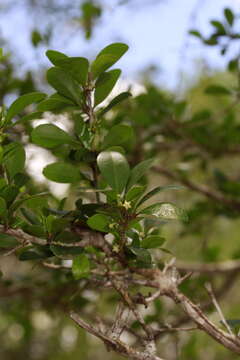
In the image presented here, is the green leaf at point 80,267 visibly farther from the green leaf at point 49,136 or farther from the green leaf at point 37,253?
the green leaf at point 49,136

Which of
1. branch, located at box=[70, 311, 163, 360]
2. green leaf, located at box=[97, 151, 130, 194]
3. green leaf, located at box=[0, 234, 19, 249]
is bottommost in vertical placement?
branch, located at box=[70, 311, 163, 360]

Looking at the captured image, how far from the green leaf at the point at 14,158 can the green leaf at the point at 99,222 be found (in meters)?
0.16

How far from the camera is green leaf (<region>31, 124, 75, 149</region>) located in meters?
0.72

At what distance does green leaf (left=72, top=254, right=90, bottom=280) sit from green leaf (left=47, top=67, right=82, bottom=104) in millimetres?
243

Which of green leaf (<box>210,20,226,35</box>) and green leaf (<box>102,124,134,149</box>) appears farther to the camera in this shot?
green leaf (<box>210,20,226,35</box>)

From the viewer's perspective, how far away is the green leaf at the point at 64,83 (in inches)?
27.6

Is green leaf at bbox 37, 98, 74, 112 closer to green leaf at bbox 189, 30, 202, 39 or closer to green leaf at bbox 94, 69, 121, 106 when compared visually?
green leaf at bbox 94, 69, 121, 106

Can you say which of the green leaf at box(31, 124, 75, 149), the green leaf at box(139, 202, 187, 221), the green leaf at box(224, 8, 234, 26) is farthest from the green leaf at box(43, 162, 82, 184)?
the green leaf at box(224, 8, 234, 26)

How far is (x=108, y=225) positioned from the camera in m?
0.70

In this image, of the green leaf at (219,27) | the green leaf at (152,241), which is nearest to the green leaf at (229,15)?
the green leaf at (219,27)

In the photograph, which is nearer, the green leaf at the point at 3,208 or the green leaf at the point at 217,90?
the green leaf at the point at 3,208

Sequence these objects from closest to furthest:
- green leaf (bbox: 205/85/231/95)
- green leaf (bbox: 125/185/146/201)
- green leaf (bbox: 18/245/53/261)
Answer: green leaf (bbox: 125/185/146/201) < green leaf (bbox: 18/245/53/261) < green leaf (bbox: 205/85/231/95)

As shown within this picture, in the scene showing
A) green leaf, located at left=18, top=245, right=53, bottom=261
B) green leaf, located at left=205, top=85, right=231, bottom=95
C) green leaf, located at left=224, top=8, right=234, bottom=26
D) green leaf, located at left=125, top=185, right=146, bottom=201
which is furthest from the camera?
green leaf, located at left=205, top=85, right=231, bottom=95

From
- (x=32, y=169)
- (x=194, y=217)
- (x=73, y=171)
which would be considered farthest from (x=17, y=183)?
(x=194, y=217)
